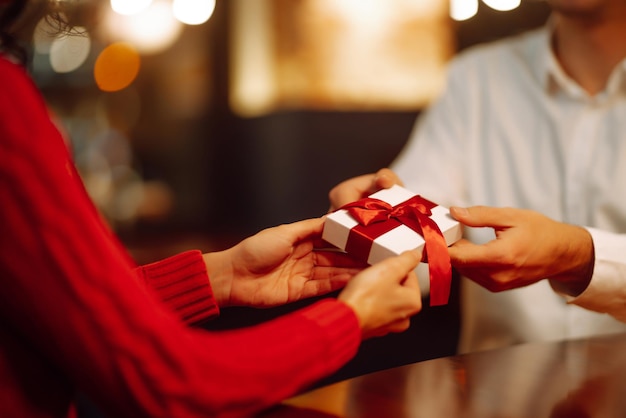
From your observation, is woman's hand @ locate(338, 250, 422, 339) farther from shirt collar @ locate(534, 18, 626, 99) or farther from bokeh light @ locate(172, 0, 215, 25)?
bokeh light @ locate(172, 0, 215, 25)

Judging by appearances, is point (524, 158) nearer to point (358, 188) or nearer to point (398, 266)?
point (358, 188)

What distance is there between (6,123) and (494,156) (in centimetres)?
121

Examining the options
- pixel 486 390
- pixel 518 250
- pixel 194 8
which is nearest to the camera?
pixel 486 390

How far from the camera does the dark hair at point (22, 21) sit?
2.68ft

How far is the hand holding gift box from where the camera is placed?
92cm

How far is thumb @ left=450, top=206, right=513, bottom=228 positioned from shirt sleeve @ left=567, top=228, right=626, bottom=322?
7.9 inches

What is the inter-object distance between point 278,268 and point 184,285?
0.55 feet

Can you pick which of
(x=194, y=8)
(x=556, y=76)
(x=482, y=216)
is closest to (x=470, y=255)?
(x=482, y=216)

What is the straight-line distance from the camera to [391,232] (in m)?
0.94

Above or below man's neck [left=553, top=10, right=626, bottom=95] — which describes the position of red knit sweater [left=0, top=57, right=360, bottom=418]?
below

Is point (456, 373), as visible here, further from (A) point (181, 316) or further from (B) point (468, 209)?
(A) point (181, 316)

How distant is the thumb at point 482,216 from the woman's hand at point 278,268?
0.18 meters

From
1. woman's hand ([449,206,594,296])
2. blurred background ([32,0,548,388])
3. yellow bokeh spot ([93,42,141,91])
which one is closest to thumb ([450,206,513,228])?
woman's hand ([449,206,594,296])

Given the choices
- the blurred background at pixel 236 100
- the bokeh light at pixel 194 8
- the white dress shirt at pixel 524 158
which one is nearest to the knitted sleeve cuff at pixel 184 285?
the white dress shirt at pixel 524 158
